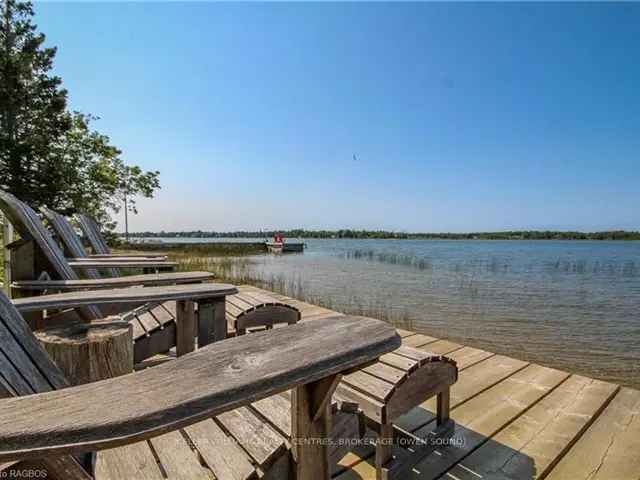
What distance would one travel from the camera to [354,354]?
0.75 m

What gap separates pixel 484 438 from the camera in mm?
2055

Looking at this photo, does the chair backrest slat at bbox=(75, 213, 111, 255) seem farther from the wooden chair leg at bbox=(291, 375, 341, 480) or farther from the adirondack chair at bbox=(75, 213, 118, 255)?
the wooden chair leg at bbox=(291, 375, 341, 480)

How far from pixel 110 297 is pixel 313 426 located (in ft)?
3.87

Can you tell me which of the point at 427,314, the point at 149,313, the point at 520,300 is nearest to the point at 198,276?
the point at 149,313

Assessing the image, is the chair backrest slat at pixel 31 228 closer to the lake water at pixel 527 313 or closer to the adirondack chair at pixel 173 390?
the adirondack chair at pixel 173 390

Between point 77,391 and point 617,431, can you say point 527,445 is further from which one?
point 77,391

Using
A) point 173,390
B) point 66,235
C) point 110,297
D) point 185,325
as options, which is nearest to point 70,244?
point 66,235

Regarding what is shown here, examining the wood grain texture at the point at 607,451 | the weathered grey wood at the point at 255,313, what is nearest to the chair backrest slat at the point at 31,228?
the weathered grey wood at the point at 255,313

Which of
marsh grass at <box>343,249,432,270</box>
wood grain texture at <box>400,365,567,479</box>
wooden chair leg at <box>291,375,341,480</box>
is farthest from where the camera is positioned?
marsh grass at <box>343,249,432,270</box>

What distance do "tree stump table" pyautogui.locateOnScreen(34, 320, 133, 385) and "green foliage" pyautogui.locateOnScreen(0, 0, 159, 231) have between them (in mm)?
11572

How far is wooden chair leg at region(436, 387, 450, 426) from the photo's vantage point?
79.2 inches

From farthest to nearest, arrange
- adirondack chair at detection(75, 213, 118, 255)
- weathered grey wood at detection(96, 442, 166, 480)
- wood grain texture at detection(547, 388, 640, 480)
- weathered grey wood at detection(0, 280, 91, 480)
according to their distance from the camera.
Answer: adirondack chair at detection(75, 213, 118, 255) → wood grain texture at detection(547, 388, 640, 480) → weathered grey wood at detection(96, 442, 166, 480) → weathered grey wood at detection(0, 280, 91, 480)

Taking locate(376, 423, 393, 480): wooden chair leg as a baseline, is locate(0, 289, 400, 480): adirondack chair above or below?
above

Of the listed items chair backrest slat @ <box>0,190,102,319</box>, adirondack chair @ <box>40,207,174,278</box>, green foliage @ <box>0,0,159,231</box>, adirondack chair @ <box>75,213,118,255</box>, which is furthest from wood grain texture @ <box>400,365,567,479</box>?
green foliage @ <box>0,0,159,231</box>
